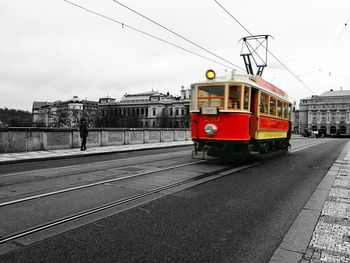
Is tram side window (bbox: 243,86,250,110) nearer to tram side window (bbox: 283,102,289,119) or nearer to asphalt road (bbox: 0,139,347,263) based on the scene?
asphalt road (bbox: 0,139,347,263)

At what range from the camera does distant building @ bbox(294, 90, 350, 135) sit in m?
134

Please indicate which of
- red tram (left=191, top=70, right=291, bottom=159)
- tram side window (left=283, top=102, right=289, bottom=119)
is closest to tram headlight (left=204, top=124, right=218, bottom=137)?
red tram (left=191, top=70, right=291, bottom=159)

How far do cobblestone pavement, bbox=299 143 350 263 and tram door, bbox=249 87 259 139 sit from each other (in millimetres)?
5123

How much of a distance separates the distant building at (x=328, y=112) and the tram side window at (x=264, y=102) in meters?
131

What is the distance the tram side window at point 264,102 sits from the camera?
40.1 ft

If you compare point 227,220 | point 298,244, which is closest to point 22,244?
point 227,220

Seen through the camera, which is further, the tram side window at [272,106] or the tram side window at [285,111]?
the tram side window at [285,111]

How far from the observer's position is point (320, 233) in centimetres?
426

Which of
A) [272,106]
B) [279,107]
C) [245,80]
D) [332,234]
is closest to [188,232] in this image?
[332,234]

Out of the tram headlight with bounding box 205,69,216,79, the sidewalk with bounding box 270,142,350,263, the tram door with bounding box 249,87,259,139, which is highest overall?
the tram headlight with bounding box 205,69,216,79

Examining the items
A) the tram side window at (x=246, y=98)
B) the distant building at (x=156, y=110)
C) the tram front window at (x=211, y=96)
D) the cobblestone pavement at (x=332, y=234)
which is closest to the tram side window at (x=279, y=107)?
the tram side window at (x=246, y=98)

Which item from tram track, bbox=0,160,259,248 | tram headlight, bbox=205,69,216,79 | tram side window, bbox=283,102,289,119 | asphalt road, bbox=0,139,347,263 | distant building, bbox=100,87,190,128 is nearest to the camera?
asphalt road, bbox=0,139,347,263

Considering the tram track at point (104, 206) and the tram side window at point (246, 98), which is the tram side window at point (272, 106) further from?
the tram track at point (104, 206)

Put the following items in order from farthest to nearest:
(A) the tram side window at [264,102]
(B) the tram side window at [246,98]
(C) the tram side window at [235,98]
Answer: (A) the tram side window at [264,102] → (B) the tram side window at [246,98] → (C) the tram side window at [235,98]
